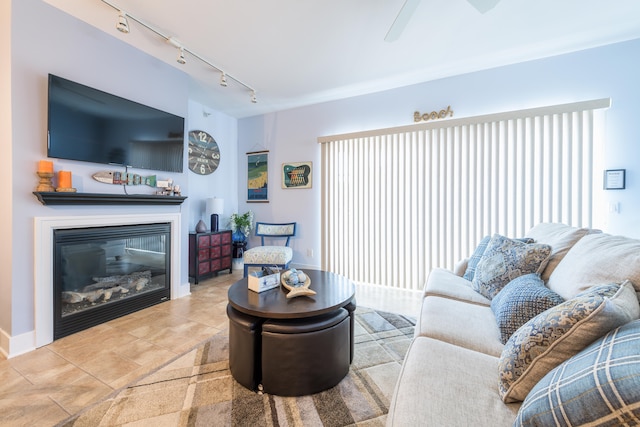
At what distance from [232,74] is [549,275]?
3588 millimetres

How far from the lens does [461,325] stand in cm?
141

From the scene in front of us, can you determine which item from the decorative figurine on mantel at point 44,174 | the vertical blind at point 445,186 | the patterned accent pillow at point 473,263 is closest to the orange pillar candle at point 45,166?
the decorative figurine on mantel at point 44,174

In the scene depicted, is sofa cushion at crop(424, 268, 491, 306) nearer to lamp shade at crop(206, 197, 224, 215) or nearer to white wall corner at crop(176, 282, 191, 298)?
white wall corner at crop(176, 282, 191, 298)

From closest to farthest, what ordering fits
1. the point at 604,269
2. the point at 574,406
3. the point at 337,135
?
the point at 574,406 → the point at 604,269 → the point at 337,135

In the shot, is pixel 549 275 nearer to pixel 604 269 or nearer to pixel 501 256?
pixel 501 256

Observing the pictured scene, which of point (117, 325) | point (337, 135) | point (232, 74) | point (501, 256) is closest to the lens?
point (501, 256)

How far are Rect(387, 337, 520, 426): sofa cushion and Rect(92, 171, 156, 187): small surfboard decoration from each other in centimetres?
289

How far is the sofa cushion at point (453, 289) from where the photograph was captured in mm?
1795

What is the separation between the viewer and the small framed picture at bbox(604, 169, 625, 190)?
2.53 m

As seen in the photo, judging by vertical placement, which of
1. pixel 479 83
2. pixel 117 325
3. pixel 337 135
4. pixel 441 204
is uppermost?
pixel 479 83

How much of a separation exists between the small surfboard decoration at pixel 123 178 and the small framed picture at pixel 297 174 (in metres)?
1.96

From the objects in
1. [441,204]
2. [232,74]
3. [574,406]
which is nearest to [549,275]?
[574,406]

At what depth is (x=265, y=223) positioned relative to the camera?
4.40m

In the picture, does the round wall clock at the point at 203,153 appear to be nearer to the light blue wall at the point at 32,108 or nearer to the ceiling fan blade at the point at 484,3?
the light blue wall at the point at 32,108
